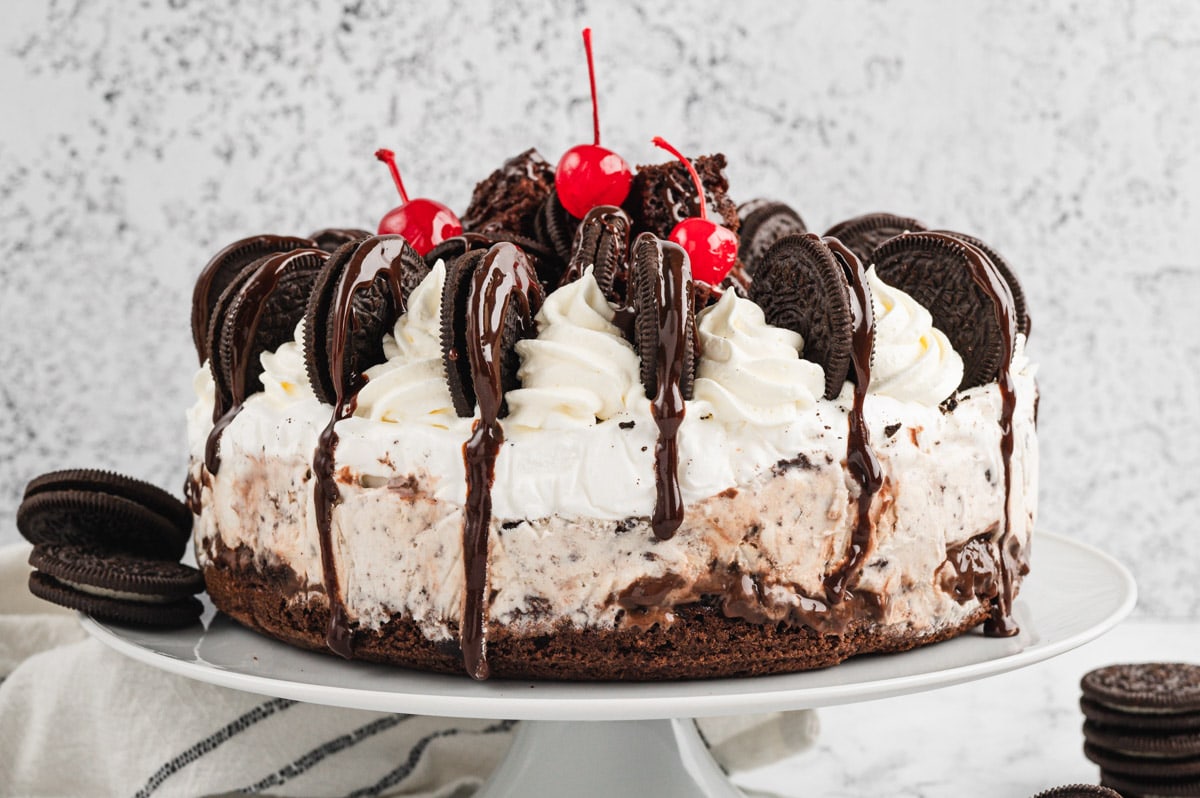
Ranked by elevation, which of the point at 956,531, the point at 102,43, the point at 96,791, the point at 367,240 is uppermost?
the point at 102,43

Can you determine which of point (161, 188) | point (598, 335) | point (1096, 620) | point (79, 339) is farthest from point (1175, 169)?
point (79, 339)

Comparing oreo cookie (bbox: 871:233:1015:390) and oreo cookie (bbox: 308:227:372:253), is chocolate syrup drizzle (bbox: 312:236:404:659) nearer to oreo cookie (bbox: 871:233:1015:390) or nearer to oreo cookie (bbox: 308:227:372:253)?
oreo cookie (bbox: 308:227:372:253)

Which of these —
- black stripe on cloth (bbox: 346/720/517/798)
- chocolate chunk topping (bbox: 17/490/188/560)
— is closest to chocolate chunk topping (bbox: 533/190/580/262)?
chocolate chunk topping (bbox: 17/490/188/560)

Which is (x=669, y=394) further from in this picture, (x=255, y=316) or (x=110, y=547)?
(x=110, y=547)

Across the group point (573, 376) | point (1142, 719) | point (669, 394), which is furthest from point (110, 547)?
point (1142, 719)

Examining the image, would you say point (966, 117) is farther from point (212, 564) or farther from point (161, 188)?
point (212, 564)

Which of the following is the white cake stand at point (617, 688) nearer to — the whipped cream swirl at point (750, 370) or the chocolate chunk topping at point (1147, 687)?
the chocolate chunk topping at point (1147, 687)
